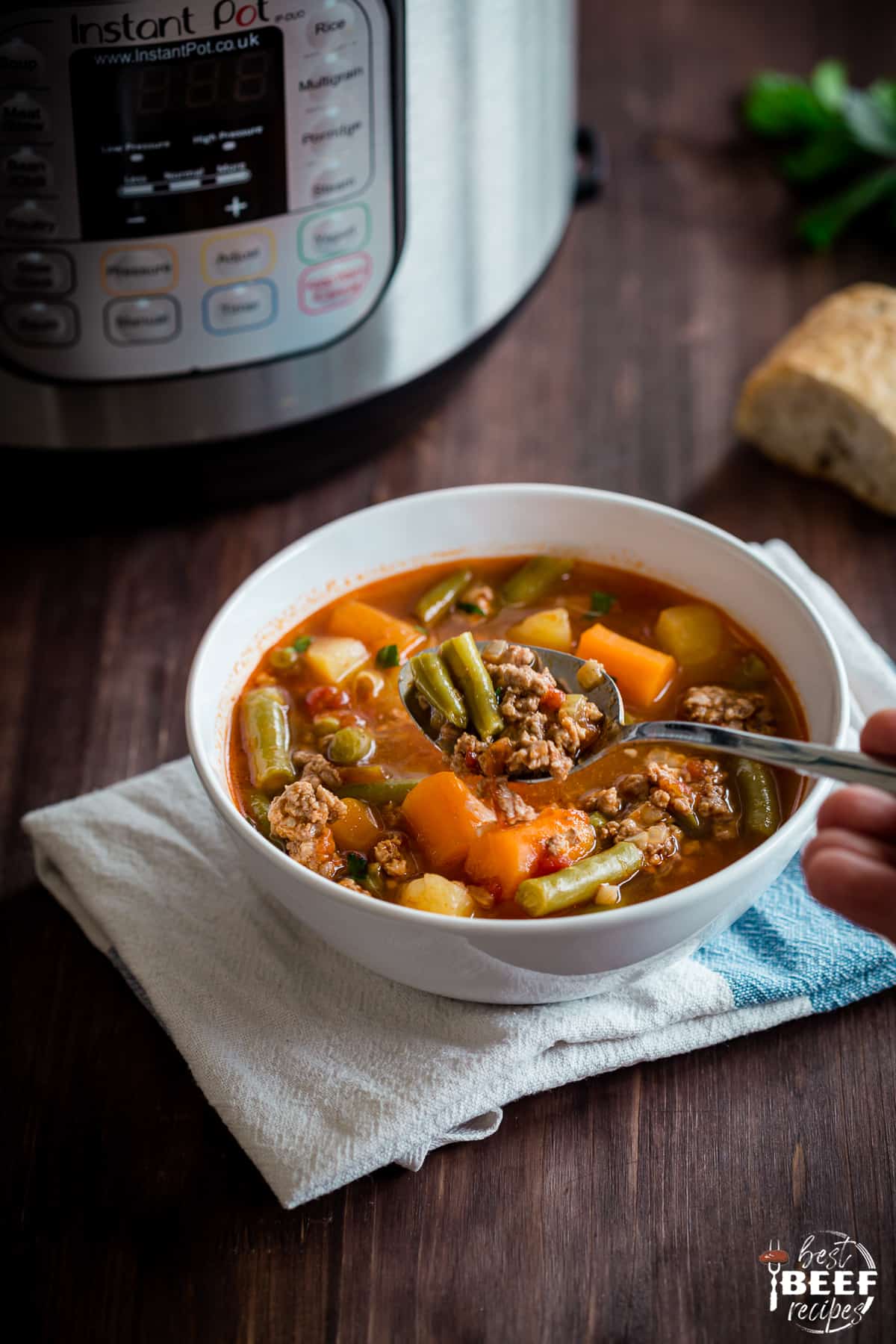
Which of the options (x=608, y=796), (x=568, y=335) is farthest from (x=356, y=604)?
(x=568, y=335)

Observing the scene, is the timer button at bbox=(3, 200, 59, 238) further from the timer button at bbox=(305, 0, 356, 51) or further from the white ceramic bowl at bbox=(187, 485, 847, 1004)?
the white ceramic bowl at bbox=(187, 485, 847, 1004)

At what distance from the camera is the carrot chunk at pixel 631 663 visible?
2002mm

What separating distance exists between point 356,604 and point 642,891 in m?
0.69

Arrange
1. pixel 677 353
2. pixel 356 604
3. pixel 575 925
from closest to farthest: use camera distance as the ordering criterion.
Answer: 1. pixel 575 925
2. pixel 356 604
3. pixel 677 353

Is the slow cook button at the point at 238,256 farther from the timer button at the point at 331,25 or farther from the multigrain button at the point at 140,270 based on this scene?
the timer button at the point at 331,25

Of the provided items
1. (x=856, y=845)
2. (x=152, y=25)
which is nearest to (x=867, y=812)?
(x=856, y=845)

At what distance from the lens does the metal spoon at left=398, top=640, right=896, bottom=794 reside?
5.00ft

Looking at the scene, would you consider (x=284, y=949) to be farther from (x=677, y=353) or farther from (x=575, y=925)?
(x=677, y=353)

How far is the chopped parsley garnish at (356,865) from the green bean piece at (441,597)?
19.1 inches

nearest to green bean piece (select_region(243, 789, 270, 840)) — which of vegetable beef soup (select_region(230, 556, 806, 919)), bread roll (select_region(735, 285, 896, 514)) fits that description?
vegetable beef soup (select_region(230, 556, 806, 919))

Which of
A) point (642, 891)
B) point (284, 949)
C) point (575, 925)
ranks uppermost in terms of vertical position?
point (575, 925)

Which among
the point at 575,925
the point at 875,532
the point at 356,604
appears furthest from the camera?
the point at 875,532

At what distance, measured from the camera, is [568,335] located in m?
3.34

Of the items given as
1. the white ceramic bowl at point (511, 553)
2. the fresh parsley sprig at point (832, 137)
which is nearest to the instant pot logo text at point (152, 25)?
the white ceramic bowl at point (511, 553)
